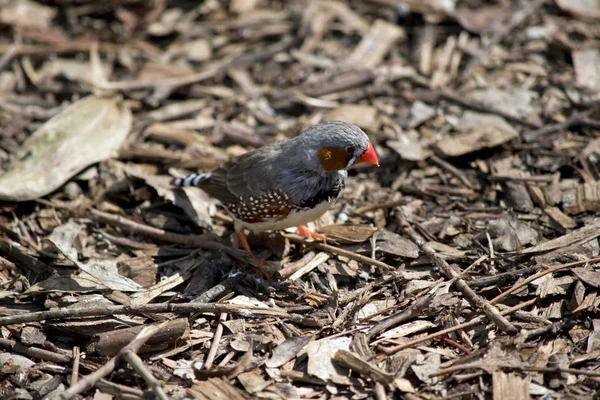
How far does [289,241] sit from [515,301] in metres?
1.71

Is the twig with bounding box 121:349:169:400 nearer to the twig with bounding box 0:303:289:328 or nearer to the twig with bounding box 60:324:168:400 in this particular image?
the twig with bounding box 60:324:168:400

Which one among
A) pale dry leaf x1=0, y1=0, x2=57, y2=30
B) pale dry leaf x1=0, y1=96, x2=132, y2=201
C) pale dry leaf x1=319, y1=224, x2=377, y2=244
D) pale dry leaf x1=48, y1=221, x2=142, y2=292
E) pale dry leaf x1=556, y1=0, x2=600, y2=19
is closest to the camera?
pale dry leaf x1=48, y1=221, x2=142, y2=292

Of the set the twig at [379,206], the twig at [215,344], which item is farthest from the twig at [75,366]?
the twig at [379,206]

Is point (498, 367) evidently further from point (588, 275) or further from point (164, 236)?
point (164, 236)

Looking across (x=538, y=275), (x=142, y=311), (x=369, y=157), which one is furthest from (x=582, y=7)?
(x=142, y=311)

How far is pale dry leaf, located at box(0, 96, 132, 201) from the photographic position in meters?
4.97

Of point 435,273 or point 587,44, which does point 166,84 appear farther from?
point 587,44

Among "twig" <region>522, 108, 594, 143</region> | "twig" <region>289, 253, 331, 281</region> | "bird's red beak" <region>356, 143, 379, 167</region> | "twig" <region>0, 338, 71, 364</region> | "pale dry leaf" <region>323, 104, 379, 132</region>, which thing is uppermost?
"bird's red beak" <region>356, 143, 379, 167</region>

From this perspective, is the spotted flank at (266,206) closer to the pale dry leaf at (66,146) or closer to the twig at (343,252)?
the twig at (343,252)

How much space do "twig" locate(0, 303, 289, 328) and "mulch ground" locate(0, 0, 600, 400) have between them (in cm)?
1

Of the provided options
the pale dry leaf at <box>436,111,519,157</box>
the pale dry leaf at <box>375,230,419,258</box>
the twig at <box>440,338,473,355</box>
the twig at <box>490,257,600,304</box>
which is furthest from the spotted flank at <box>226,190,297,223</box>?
the pale dry leaf at <box>436,111,519,157</box>

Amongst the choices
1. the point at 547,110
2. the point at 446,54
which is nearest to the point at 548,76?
the point at 547,110

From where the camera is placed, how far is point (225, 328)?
13.0 feet

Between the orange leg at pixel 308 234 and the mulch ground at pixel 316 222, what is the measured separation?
0.08 meters
